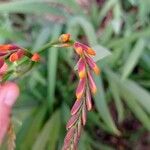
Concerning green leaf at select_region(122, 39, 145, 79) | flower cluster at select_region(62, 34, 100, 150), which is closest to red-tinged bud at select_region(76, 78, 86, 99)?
flower cluster at select_region(62, 34, 100, 150)

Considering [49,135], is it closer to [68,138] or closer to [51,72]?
[51,72]

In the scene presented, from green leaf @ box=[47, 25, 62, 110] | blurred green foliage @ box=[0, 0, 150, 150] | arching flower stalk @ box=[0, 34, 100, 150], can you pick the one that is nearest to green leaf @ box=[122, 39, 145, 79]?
blurred green foliage @ box=[0, 0, 150, 150]

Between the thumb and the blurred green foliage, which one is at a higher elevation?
the thumb

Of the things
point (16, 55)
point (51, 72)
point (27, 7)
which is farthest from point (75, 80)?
point (16, 55)

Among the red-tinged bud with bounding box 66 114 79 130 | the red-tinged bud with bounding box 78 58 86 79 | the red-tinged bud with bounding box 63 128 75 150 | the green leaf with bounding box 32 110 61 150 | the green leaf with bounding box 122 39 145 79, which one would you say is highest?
the red-tinged bud with bounding box 78 58 86 79

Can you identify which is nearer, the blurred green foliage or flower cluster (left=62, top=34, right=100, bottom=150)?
flower cluster (left=62, top=34, right=100, bottom=150)

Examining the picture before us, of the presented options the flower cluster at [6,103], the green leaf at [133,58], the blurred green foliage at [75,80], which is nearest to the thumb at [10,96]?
the flower cluster at [6,103]

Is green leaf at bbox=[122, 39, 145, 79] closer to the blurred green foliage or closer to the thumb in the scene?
the blurred green foliage
